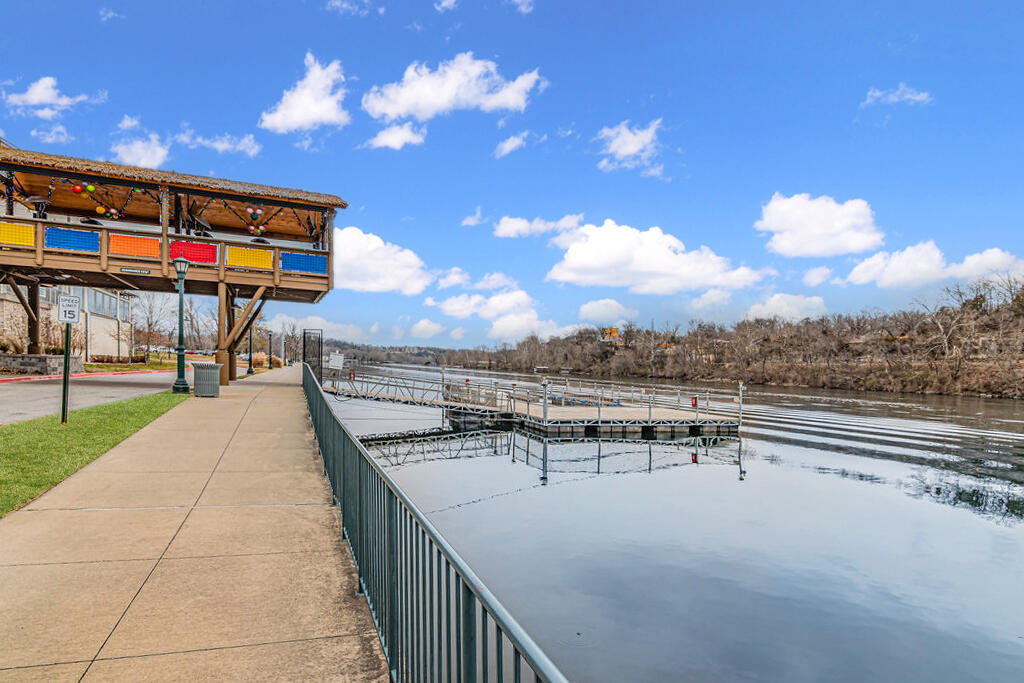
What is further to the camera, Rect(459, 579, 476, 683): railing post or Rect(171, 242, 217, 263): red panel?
Rect(171, 242, 217, 263): red panel

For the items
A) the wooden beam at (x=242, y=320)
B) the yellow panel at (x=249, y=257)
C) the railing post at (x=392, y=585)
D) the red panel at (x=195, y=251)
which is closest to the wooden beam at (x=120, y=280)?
the red panel at (x=195, y=251)

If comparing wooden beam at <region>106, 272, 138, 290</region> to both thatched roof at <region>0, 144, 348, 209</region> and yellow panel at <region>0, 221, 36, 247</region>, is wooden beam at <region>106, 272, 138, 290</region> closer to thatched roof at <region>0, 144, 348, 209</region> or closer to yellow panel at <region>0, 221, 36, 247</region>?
yellow panel at <region>0, 221, 36, 247</region>

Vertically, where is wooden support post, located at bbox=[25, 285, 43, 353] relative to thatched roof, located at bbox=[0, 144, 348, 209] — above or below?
below

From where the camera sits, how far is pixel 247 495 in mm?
7086

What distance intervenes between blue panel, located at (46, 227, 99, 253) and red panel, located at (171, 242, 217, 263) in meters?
2.76

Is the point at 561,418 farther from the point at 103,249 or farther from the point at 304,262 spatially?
the point at 103,249

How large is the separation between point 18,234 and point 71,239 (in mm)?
1768

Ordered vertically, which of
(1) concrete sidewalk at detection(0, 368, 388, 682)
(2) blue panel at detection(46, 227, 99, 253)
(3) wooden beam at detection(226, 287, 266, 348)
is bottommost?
(1) concrete sidewalk at detection(0, 368, 388, 682)

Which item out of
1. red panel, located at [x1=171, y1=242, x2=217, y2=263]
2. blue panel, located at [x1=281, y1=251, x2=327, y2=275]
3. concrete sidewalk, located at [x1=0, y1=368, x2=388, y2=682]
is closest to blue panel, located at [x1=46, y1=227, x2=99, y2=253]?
red panel, located at [x1=171, y1=242, x2=217, y2=263]

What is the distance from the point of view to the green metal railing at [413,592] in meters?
2.03

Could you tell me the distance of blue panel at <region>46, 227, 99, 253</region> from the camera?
22.0m

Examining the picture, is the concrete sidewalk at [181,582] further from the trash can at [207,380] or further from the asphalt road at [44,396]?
the trash can at [207,380]

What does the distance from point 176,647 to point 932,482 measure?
21.0 m

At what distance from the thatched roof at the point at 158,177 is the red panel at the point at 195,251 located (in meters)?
2.27
